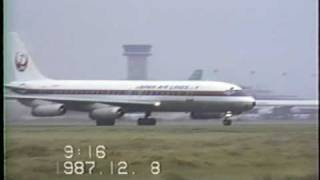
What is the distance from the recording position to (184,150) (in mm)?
5770

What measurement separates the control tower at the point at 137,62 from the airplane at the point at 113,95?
37mm

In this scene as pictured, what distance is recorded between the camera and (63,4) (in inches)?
228

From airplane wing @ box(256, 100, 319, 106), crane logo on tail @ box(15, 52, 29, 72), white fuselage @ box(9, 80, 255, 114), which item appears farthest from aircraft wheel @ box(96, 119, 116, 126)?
airplane wing @ box(256, 100, 319, 106)

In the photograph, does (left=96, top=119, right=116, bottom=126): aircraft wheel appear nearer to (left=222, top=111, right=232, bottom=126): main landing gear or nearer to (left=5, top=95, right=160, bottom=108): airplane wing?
(left=5, top=95, right=160, bottom=108): airplane wing

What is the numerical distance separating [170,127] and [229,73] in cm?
41

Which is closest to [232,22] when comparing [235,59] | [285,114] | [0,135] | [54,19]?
[235,59]

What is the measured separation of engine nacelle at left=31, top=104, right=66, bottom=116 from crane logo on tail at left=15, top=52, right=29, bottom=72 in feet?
0.73

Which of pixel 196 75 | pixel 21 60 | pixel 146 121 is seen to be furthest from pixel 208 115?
pixel 21 60

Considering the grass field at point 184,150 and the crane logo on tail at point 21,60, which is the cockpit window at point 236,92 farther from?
the crane logo on tail at point 21,60

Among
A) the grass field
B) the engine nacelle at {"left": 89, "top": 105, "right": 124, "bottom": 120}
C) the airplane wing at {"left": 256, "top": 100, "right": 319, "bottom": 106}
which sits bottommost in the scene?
the grass field

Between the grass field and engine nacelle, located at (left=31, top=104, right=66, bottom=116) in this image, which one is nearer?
the grass field

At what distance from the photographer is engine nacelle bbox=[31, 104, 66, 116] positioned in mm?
5859

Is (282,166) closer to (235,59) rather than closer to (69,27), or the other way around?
(235,59)

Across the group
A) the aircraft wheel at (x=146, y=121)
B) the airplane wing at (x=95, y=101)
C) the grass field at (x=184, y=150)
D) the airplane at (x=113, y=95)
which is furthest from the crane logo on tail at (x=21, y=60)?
the aircraft wheel at (x=146, y=121)
